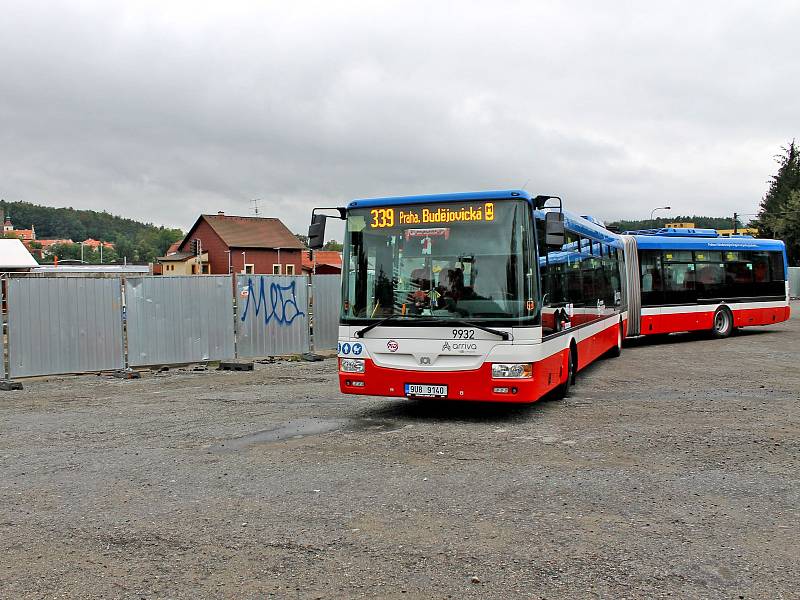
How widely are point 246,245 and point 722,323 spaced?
206 feet

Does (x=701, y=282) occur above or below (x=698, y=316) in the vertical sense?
above

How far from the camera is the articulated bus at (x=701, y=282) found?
71.4ft

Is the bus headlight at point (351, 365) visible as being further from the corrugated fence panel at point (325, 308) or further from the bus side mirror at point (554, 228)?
the corrugated fence panel at point (325, 308)

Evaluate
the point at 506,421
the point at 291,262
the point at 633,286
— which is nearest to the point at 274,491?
the point at 506,421

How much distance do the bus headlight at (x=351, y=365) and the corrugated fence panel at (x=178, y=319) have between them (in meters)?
7.04

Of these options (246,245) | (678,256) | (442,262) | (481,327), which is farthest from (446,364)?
(246,245)

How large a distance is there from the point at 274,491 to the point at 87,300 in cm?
992

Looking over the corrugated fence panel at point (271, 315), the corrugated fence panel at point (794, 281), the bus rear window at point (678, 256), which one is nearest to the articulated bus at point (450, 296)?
the corrugated fence panel at point (271, 315)

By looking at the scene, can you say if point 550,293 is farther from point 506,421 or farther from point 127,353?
point 127,353

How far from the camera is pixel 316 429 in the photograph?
945 cm

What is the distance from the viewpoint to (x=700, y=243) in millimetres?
23391

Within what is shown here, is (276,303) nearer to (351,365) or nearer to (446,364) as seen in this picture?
(351,365)

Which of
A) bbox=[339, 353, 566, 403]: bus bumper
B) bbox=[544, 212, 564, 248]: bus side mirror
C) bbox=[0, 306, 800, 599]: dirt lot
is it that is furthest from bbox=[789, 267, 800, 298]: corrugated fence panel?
bbox=[544, 212, 564, 248]: bus side mirror

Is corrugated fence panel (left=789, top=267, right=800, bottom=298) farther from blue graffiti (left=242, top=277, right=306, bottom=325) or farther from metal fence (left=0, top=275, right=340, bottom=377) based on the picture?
blue graffiti (left=242, top=277, right=306, bottom=325)
